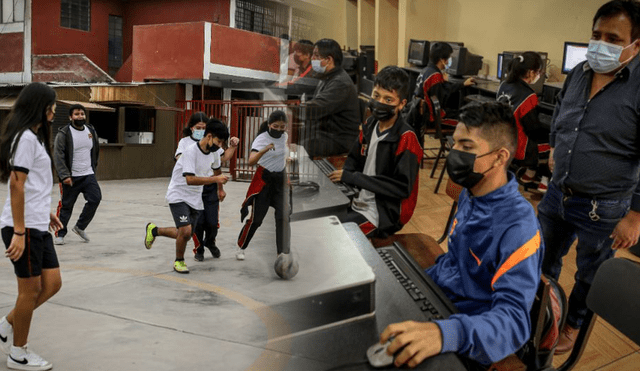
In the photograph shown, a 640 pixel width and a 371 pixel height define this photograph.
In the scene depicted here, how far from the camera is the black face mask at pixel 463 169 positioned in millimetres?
746

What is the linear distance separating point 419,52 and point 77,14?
2.92 meters

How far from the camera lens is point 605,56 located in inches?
45.1

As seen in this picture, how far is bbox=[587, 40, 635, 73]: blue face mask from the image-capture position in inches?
44.8

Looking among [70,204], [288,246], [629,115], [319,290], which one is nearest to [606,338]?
[629,115]

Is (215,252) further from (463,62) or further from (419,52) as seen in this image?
(419,52)

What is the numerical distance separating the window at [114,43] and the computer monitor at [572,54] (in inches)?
134

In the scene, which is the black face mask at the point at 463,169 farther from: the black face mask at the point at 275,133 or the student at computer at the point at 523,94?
the student at computer at the point at 523,94

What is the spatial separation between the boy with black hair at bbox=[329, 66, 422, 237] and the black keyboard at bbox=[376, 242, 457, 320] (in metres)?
0.48

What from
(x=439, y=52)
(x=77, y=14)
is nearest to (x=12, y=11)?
(x=77, y=14)

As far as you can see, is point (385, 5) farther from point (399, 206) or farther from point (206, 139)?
point (399, 206)

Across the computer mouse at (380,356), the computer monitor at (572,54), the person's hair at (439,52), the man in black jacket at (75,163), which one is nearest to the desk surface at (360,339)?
the computer mouse at (380,356)

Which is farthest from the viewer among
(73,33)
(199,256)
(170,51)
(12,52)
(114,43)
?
(114,43)

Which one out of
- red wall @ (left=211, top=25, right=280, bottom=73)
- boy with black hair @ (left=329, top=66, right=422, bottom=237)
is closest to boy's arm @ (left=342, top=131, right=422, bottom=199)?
boy with black hair @ (left=329, top=66, right=422, bottom=237)

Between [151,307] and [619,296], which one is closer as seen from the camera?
[619,296]
